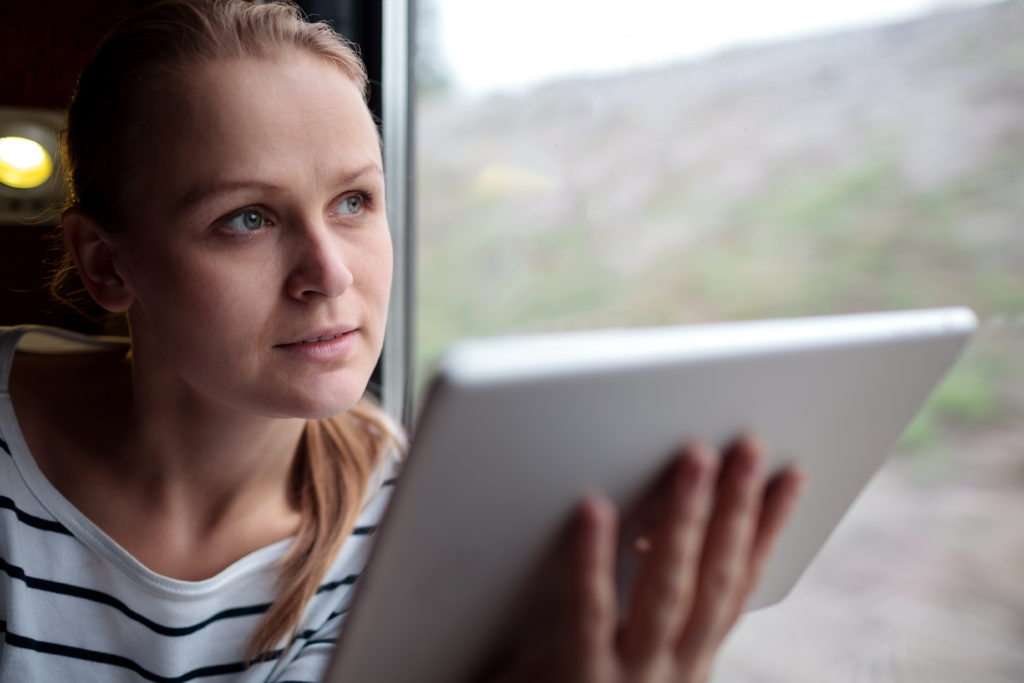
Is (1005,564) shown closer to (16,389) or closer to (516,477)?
(516,477)

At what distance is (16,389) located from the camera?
91 centimetres

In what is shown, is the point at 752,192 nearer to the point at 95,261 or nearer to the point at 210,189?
the point at 210,189

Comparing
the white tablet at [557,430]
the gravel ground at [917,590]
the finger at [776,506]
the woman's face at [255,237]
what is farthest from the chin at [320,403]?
the gravel ground at [917,590]

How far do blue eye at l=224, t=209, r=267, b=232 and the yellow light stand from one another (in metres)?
0.49

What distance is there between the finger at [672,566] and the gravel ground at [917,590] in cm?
34

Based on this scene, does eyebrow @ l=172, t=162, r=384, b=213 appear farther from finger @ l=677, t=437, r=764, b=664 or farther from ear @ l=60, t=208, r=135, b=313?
finger @ l=677, t=437, r=764, b=664

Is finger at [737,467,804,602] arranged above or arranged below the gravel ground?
above

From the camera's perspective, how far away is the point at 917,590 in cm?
94

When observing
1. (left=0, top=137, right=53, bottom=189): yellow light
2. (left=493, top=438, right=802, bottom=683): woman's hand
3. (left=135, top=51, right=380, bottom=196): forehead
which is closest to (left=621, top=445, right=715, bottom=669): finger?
(left=493, top=438, right=802, bottom=683): woman's hand

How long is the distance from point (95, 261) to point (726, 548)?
0.68 meters

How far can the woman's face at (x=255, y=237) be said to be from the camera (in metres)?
0.72

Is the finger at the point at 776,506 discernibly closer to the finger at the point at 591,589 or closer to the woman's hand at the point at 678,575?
the woman's hand at the point at 678,575

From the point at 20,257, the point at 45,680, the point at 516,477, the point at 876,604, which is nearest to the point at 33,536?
the point at 45,680

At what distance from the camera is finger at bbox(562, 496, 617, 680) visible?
0.49 m
